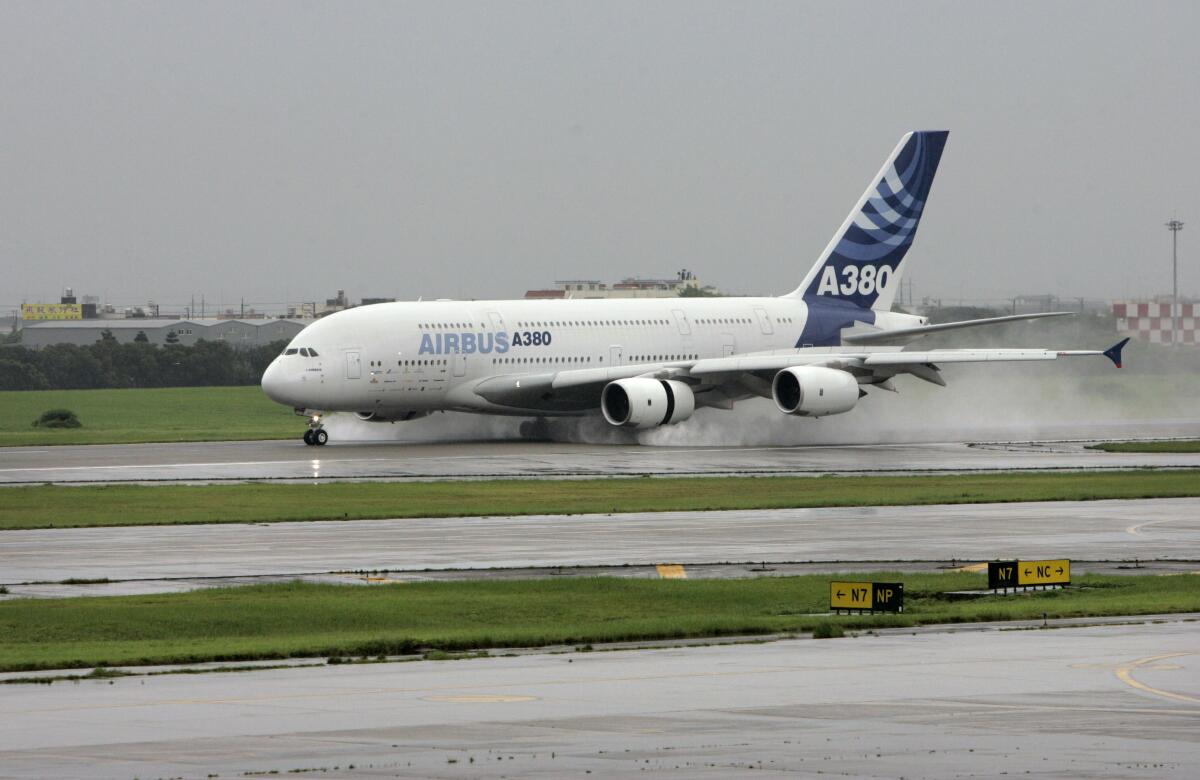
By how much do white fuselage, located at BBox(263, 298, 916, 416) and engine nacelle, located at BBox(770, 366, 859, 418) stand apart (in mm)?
6074

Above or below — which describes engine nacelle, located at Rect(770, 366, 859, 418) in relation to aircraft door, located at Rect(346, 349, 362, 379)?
below

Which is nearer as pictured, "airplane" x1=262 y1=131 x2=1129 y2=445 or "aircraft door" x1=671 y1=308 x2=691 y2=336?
"airplane" x1=262 y1=131 x2=1129 y2=445

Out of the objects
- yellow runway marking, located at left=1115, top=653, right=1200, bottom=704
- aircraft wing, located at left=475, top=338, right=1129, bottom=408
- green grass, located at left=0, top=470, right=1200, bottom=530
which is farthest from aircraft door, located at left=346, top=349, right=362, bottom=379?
yellow runway marking, located at left=1115, top=653, right=1200, bottom=704

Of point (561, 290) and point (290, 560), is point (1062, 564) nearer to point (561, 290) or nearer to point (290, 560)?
point (290, 560)

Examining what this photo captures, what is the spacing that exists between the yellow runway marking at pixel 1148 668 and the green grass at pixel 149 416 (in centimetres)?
5603

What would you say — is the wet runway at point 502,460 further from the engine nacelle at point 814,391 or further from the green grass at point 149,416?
the green grass at point 149,416

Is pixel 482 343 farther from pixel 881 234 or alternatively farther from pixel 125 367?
pixel 125 367

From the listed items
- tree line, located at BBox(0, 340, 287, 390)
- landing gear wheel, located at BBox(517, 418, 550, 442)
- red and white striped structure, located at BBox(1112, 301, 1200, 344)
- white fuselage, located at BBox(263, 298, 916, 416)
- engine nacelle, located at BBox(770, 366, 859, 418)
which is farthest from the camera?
tree line, located at BBox(0, 340, 287, 390)

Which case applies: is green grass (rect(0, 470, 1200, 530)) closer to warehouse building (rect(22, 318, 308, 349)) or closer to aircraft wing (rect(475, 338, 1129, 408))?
aircraft wing (rect(475, 338, 1129, 408))

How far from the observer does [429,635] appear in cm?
2425

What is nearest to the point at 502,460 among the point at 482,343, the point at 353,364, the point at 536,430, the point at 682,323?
the point at 353,364

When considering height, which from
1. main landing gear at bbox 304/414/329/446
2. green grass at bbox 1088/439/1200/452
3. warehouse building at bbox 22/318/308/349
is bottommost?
green grass at bbox 1088/439/1200/452

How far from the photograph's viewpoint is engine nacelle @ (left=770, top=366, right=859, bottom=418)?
6756 centimetres

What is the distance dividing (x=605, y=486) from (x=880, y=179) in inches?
1340
